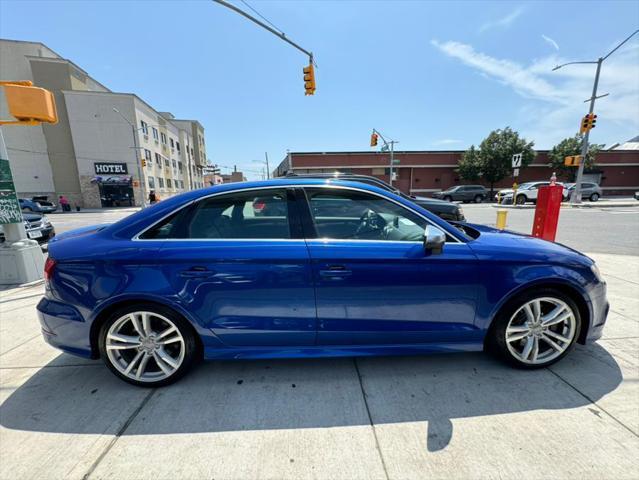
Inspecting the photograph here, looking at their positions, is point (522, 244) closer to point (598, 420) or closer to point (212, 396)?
point (598, 420)

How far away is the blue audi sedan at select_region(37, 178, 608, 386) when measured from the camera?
2.10 metres

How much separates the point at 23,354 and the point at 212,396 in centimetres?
222

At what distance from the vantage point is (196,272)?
6.85 feet

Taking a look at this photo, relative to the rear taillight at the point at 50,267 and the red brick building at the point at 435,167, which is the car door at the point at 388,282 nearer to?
→ the rear taillight at the point at 50,267

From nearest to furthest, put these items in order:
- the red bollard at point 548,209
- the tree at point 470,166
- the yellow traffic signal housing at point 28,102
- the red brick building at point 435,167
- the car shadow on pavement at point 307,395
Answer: the car shadow on pavement at point 307,395 → the yellow traffic signal housing at point 28,102 → the red bollard at point 548,209 → the tree at point 470,166 → the red brick building at point 435,167

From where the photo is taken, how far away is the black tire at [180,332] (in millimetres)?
2170

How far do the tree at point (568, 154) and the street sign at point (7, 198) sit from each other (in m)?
41.1

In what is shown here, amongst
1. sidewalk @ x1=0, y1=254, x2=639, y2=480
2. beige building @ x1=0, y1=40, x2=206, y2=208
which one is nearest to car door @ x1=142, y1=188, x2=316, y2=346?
sidewalk @ x1=0, y1=254, x2=639, y2=480

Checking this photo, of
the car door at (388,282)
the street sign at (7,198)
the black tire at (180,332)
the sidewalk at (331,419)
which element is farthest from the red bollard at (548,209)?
the street sign at (7,198)

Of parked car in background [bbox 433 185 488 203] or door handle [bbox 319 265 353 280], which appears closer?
door handle [bbox 319 265 353 280]

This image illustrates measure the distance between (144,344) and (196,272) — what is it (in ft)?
2.58

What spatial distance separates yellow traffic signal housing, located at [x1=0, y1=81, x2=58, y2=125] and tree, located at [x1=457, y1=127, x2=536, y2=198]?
34151 millimetres

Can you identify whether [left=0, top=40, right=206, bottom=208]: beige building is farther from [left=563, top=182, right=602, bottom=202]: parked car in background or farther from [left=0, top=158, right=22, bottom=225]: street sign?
[left=563, top=182, right=602, bottom=202]: parked car in background

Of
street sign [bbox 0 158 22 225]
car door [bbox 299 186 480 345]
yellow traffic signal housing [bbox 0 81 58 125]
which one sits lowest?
car door [bbox 299 186 480 345]
